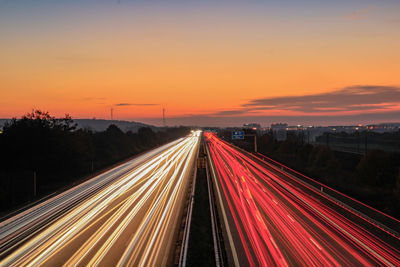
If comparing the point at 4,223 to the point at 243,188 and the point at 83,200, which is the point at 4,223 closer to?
the point at 83,200

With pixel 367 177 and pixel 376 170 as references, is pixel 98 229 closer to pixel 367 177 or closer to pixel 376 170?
pixel 367 177

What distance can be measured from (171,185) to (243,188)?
286 inches

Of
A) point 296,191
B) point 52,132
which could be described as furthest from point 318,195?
point 52,132

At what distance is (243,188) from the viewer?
3027cm

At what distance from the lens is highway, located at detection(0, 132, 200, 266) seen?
46.3 feet

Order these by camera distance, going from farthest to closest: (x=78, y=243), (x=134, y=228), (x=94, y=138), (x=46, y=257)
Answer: (x=94, y=138), (x=134, y=228), (x=78, y=243), (x=46, y=257)

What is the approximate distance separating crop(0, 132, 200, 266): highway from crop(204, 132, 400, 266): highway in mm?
3600

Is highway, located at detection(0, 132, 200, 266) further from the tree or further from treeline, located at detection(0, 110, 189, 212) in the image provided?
the tree

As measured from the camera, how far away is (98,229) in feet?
59.5

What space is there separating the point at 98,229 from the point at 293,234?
1071 cm

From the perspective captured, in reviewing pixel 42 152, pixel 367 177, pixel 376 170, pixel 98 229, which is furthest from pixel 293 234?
pixel 42 152

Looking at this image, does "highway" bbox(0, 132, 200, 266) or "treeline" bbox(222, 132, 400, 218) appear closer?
"highway" bbox(0, 132, 200, 266)

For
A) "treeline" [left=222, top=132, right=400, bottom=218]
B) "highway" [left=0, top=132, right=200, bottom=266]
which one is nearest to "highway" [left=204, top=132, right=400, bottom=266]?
"highway" [left=0, top=132, right=200, bottom=266]

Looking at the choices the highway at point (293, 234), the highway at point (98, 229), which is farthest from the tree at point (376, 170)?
the highway at point (98, 229)
